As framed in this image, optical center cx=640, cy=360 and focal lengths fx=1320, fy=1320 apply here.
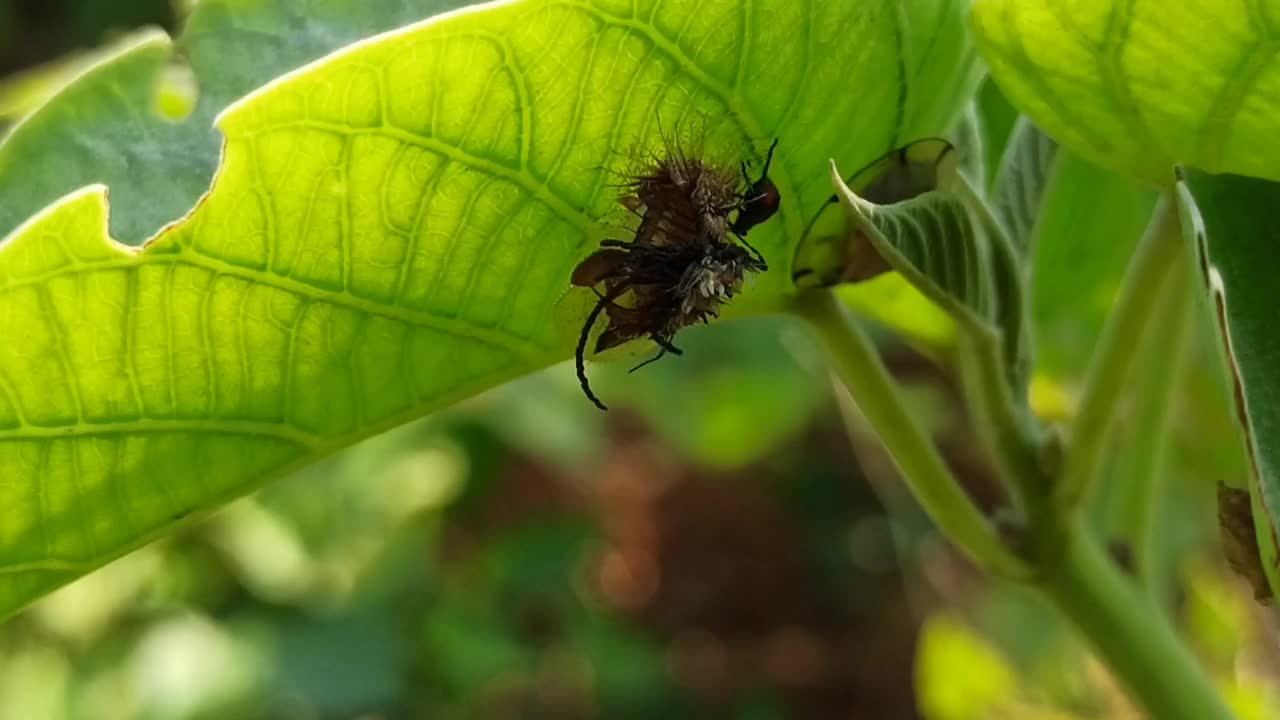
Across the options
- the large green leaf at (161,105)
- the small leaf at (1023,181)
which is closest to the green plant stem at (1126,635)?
the small leaf at (1023,181)

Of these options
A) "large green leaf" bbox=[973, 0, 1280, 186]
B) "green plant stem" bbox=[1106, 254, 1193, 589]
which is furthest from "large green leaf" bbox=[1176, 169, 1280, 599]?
"green plant stem" bbox=[1106, 254, 1193, 589]

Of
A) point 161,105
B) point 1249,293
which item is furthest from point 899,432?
point 161,105

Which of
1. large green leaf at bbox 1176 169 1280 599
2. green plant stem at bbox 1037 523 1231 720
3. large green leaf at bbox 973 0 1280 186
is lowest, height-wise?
green plant stem at bbox 1037 523 1231 720

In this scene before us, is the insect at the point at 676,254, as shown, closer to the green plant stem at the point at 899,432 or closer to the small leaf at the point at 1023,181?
the green plant stem at the point at 899,432

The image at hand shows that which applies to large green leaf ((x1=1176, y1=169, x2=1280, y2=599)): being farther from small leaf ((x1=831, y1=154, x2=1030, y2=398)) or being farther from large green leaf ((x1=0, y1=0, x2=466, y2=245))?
large green leaf ((x1=0, y1=0, x2=466, y2=245))

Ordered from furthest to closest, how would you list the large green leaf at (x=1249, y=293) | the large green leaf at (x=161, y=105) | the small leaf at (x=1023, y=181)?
1. the small leaf at (x=1023, y=181)
2. the large green leaf at (x=161, y=105)
3. the large green leaf at (x=1249, y=293)
